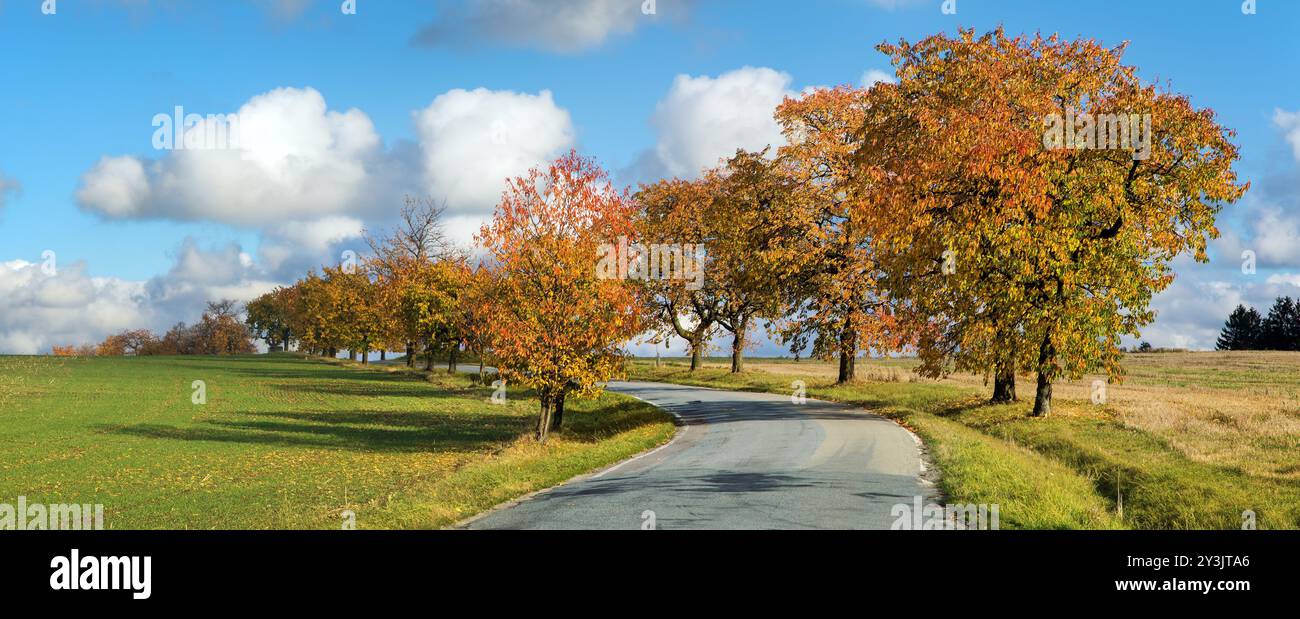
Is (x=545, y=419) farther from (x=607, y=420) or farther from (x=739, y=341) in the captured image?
(x=739, y=341)

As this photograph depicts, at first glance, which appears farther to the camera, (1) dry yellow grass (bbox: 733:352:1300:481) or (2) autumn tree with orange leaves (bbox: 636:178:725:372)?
(2) autumn tree with orange leaves (bbox: 636:178:725:372)

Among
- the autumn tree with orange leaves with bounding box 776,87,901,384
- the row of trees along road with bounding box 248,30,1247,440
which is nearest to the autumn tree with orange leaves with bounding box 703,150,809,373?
the autumn tree with orange leaves with bounding box 776,87,901,384

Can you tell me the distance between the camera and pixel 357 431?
3556cm

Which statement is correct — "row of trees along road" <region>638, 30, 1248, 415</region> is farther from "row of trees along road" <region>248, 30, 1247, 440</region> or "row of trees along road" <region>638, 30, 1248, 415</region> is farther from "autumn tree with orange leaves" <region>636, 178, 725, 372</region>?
"autumn tree with orange leaves" <region>636, 178, 725, 372</region>

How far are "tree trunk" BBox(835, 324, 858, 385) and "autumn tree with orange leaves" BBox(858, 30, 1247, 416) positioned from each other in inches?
419

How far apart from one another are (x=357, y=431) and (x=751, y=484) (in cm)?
2445

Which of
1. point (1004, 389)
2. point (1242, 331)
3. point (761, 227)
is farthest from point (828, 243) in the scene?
point (1242, 331)

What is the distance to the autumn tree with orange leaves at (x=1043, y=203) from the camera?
2670 cm

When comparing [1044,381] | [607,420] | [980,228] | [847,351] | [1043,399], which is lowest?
[607,420]

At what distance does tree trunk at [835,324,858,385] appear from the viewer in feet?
133

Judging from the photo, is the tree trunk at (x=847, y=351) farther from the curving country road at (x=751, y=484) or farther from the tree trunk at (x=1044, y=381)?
the curving country road at (x=751, y=484)

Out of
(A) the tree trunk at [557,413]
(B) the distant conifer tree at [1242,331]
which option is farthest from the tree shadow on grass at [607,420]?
(B) the distant conifer tree at [1242,331]
